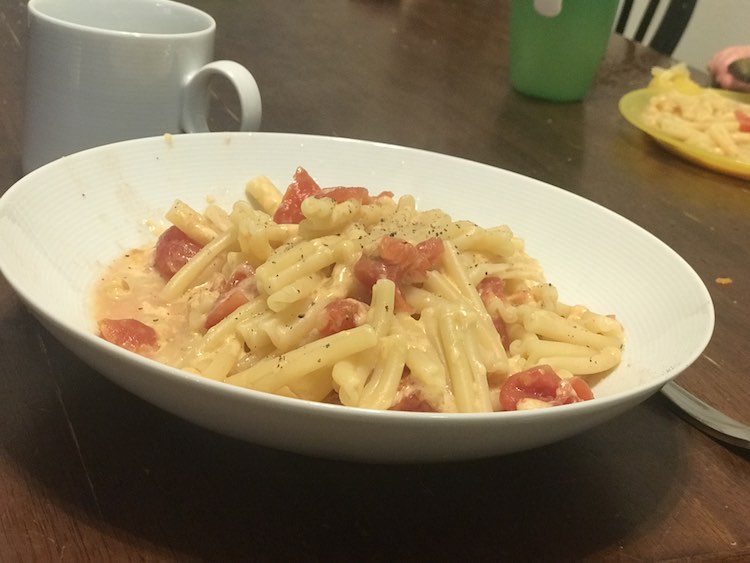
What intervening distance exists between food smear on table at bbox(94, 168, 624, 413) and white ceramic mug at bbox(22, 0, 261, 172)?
7.4 inches

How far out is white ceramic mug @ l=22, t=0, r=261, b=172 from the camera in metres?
0.94

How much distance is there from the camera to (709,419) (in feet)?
2.48

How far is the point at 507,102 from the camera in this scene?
5.85 ft

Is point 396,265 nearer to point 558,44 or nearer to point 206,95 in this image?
point 206,95

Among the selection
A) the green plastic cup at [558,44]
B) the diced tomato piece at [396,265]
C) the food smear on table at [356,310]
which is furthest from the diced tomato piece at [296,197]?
the green plastic cup at [558,44]

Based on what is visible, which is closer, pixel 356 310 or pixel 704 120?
pixel 356 310

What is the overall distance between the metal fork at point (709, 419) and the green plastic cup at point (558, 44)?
1.10 meters

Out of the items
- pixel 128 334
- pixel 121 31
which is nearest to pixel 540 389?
pixel 128 334

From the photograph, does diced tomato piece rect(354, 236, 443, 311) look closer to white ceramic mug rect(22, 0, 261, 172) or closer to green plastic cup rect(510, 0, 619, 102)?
white ceramic mug rect(22, 0, 261, 172)

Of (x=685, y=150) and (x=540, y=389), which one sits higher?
(x=540, y=389)

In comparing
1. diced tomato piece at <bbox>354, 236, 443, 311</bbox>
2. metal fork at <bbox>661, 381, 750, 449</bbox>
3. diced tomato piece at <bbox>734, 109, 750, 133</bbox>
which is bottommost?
diced tomato piece at <bbox>734, 109, 750, 133</bbox>

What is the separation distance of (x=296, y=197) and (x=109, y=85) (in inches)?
10.4

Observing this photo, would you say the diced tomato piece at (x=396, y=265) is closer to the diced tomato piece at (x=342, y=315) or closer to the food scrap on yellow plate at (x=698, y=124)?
the diced tomato piece at (x=342, y=315)

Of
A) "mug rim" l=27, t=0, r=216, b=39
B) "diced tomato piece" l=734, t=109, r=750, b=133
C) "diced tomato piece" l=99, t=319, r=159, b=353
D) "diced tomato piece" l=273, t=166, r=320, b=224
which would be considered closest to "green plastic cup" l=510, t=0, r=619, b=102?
"diced tomato piece" l=734, t=109, r=750, b=133
